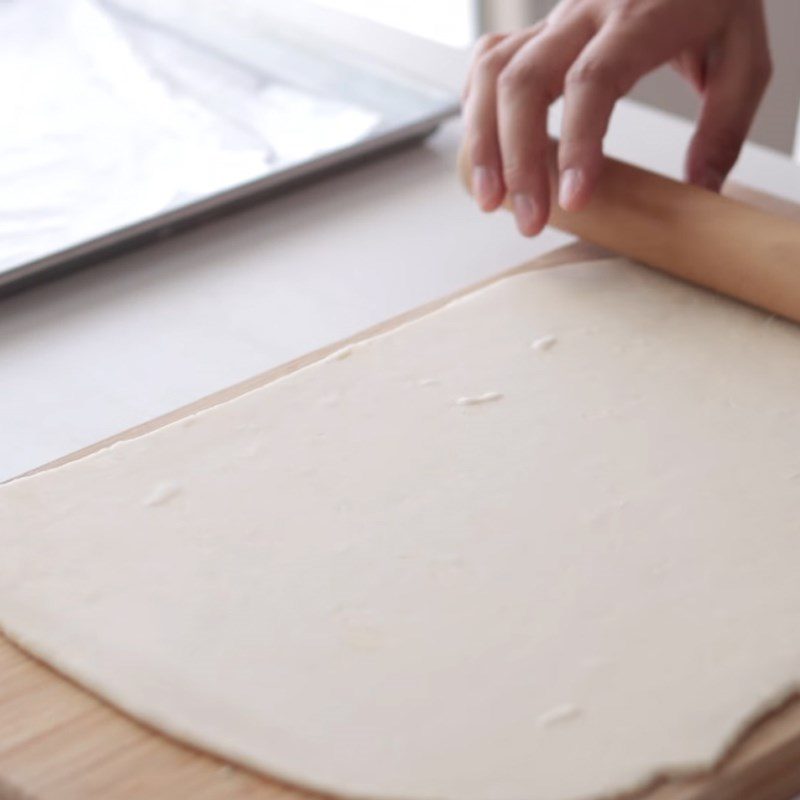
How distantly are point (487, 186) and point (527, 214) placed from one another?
0.18 ft

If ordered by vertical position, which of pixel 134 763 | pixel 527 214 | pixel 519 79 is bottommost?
pixel 134 763

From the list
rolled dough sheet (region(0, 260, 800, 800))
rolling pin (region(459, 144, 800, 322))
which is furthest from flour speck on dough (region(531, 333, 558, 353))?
rolling pin (region(459, 144, 800, 322))

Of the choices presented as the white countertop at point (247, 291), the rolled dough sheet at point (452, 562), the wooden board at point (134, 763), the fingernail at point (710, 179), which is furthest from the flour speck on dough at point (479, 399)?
the fingernail at point (710, 179)

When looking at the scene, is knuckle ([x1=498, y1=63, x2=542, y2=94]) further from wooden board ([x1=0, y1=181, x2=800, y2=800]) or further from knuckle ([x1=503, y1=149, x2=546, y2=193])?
wooden board ([x1=0, y1=181, x2=800, y2=800])

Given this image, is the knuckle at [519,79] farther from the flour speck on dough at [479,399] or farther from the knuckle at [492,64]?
the flour speck on dough at [479,399]

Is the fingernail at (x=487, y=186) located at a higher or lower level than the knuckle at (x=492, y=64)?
lower

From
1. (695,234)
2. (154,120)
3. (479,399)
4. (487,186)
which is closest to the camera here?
(479,399)

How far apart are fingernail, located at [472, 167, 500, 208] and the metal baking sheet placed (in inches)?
9.5

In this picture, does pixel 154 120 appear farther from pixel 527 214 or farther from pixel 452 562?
pixel 452 562

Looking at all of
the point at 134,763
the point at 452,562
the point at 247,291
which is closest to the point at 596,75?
the point at 247,291

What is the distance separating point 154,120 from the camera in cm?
143

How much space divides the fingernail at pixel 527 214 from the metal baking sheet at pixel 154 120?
0.29m

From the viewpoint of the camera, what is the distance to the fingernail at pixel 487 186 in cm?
113

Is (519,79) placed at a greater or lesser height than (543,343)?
greater
